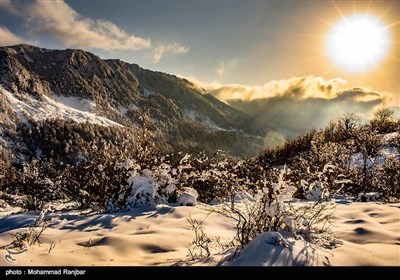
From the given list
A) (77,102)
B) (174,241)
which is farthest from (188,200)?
(77,102)

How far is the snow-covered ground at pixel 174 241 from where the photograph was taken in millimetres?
3748

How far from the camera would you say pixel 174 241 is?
211 inches

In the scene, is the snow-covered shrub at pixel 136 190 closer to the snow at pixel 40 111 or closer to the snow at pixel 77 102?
the snow at pixel 40 111

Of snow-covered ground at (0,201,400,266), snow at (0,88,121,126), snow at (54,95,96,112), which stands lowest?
snow-covered ground at (0,201,400,266)

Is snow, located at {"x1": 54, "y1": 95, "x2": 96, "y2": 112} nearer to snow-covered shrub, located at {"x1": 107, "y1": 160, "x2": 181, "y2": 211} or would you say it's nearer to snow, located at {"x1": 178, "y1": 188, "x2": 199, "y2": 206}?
snow-covered shrub, located at {"x1": 107, "y1": 160, "x2": 181, "y2": 211}

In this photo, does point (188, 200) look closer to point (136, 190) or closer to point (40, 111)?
point (136, 190)

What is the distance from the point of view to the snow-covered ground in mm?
3748

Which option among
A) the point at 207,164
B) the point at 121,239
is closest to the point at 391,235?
the point at 121,239

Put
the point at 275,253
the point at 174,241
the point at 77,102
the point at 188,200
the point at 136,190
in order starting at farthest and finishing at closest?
1. the point at 77,102
2. the point at 188,200
3. the point at 136,190
4. the point at 174,241
5. the point at 275,253

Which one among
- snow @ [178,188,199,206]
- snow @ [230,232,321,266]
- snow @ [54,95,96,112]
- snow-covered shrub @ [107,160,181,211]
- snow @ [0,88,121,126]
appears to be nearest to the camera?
snow @ [230,232,321,266]

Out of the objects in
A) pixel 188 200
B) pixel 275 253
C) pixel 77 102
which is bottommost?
pixel 275 253

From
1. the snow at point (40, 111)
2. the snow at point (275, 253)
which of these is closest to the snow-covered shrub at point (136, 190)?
the snow at point (275, 253)

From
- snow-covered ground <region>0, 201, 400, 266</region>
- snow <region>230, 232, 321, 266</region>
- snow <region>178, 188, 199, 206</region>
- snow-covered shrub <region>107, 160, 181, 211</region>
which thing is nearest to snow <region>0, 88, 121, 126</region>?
snow-covered shrub <region>107, 160, 181, 211</region>

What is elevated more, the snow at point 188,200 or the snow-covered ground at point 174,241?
the snow at point 188,200
